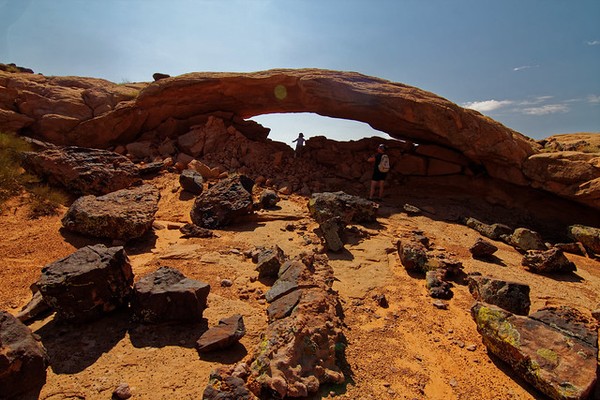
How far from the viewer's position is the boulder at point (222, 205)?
712 centimetres

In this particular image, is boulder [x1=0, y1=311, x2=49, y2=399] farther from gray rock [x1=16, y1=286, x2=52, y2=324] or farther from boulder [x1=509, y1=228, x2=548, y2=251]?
boulder [x1=509, y1=228, x2=548, y2=251]

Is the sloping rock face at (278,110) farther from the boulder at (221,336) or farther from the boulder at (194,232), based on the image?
the boulder at (221,336)

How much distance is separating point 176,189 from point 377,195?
6.28 m

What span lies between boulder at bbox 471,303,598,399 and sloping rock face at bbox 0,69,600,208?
7126 mm

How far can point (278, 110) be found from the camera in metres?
12.5

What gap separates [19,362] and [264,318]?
218cm

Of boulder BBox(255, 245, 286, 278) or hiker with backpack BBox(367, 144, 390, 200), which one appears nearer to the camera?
boulder BBox(255, 245, 286, 278)

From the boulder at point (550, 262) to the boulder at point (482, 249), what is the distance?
0.68 meters

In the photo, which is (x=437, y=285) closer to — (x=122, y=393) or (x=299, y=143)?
(x=122, y=393)

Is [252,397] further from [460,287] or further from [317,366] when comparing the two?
[460,287]

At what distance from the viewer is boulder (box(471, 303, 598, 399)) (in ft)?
9.61

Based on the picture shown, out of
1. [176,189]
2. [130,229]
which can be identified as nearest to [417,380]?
[130,229]

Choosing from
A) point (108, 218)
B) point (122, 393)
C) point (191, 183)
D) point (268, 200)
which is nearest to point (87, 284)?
point (122, 393)

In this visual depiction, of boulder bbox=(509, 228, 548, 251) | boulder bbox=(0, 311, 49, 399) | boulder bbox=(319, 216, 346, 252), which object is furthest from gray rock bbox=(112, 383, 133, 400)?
boulder bbox=(509, 228, 548, 251)
